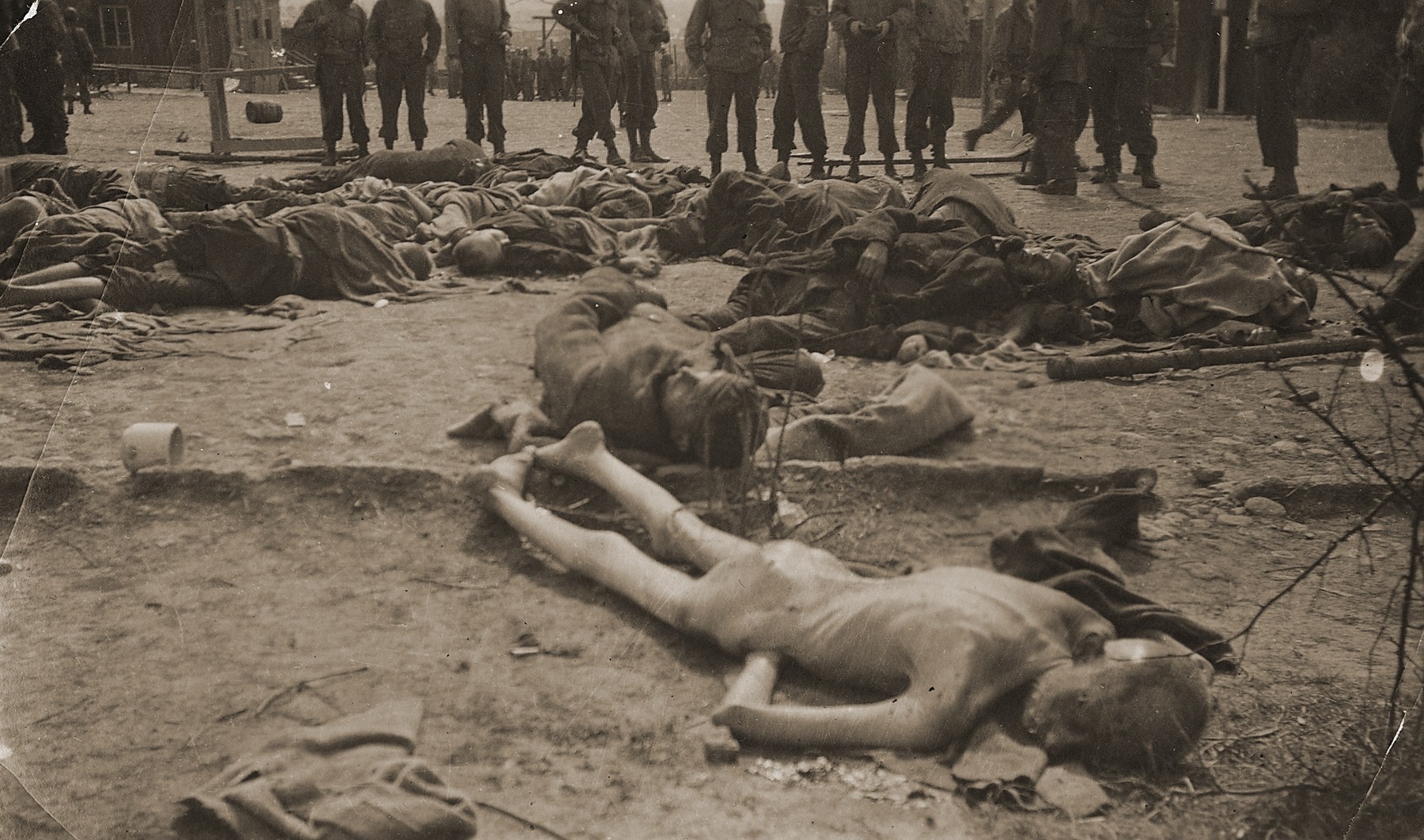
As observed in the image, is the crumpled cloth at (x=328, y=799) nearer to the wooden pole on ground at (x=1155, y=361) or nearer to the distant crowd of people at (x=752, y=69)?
the wooden pole on ground at (x=1155, y=361)

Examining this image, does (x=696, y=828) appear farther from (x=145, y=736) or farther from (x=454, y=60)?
(x=454, y=60)

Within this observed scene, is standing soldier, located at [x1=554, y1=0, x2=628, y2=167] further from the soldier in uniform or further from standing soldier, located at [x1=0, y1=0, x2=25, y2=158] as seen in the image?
standing soldier, located at [x1=0, y1=0, x2=25, y2=158]

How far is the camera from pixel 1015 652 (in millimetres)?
A: 1794

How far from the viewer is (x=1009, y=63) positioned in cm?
953

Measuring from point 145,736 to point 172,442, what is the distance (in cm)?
81

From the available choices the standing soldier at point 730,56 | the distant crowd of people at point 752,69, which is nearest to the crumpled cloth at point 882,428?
the distant crowd of people at point 752,69

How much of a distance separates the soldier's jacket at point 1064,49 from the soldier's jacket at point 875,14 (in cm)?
123

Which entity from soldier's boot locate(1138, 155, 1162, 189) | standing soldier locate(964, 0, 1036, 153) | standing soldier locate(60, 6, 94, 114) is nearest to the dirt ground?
standing soldier locate(60, 6, 94, 114)

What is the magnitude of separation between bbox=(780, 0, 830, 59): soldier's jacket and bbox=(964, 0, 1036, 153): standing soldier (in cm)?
144

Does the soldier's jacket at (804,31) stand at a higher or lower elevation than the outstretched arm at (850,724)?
higher

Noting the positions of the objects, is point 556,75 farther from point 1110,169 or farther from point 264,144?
point 1110,169

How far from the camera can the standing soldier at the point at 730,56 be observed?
8.49m

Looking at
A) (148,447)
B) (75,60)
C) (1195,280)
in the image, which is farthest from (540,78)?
(148,447)

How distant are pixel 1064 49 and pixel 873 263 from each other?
13.8 ft
